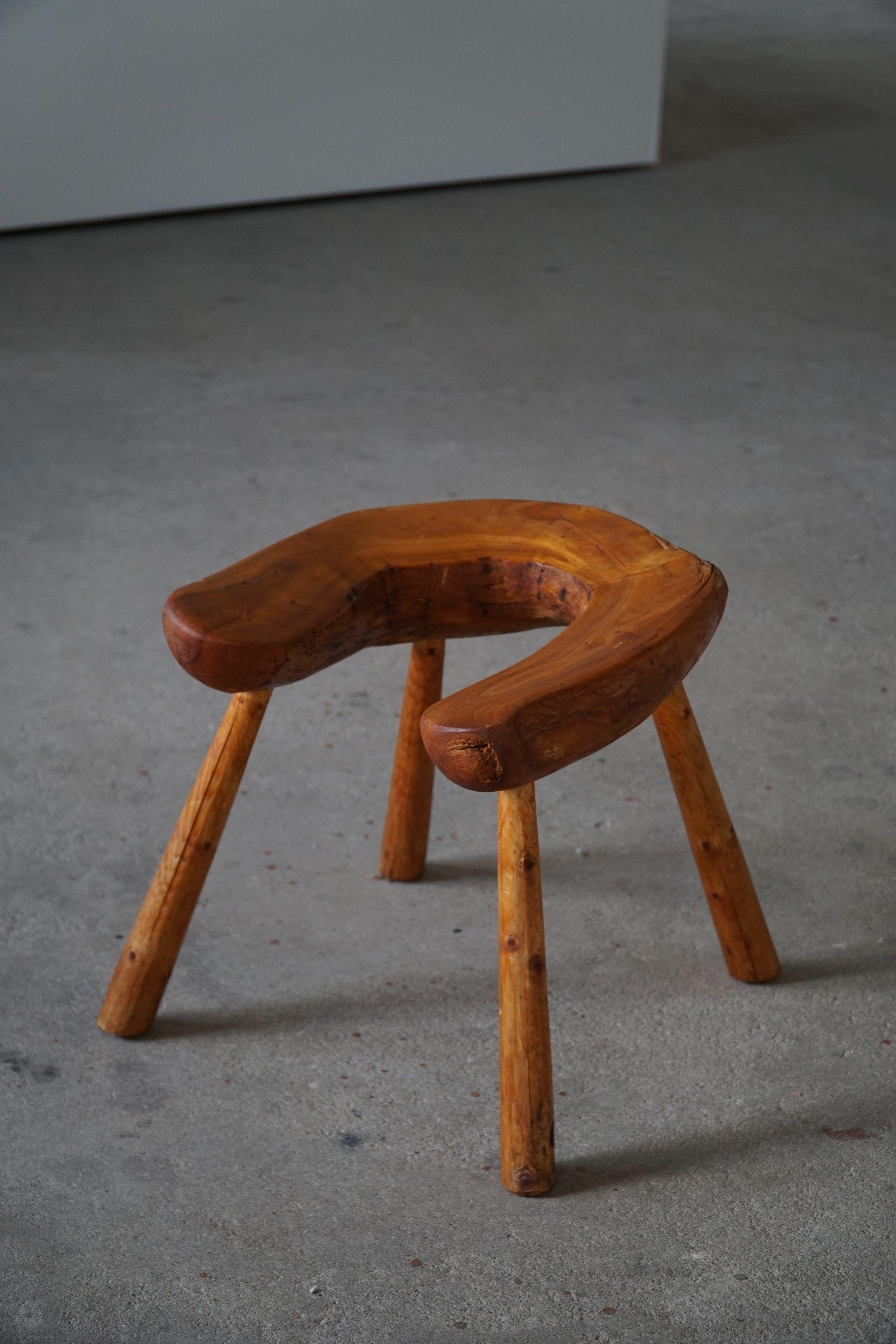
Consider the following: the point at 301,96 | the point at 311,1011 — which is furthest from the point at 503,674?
the point at 301,96

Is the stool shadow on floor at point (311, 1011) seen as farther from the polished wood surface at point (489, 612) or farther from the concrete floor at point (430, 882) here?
the polished wood surface at point (489, 612)

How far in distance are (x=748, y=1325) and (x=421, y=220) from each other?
362cm

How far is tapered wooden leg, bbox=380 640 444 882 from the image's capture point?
1.43m

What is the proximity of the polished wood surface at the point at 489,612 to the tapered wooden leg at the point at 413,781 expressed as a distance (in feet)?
0.31

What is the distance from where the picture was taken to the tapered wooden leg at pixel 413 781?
1.43 m

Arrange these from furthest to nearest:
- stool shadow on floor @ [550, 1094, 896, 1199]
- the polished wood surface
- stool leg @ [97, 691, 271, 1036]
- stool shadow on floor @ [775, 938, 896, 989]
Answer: stool shadow on floor @ [775, 938, 896, 989] → stool leg @ [97, 691, 271, 1036] → stool shadow on floor @ [550, 1094, 896, 1199] → the polished wood surface

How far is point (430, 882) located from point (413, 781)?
0.13 meters

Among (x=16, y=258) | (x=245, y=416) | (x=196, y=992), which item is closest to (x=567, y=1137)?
(x=196, y=992)

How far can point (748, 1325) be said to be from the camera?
3.36 feet

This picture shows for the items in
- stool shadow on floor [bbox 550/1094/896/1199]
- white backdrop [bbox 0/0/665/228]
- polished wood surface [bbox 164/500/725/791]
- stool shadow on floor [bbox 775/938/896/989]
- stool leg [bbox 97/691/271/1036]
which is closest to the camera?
polished wood surface [bbox 164/500/725/791]

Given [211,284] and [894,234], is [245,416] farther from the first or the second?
[894,234]

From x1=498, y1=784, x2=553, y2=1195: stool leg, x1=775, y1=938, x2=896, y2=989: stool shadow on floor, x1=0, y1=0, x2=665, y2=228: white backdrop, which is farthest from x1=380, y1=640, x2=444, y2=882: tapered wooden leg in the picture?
x1=0, y1=0, x2=665, y2=228: white backdrop

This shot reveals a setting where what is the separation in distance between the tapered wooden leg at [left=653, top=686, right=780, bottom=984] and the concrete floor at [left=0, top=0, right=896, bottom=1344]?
4 cm

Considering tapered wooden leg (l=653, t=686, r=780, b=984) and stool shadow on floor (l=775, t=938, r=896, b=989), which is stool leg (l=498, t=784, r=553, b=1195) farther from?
stool shadow on floor (l=775, t=938, r=896, b=989)
